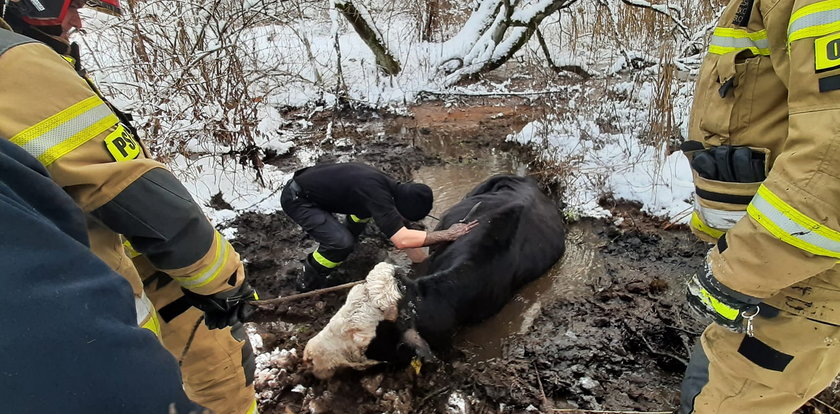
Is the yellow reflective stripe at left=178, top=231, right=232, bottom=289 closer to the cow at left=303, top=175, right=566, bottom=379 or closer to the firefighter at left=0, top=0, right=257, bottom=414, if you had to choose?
the firefighter at left=0, top=0, right=257, bottom=414

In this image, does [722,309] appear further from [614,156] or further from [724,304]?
[614,156]

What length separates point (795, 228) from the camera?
4.40 feet

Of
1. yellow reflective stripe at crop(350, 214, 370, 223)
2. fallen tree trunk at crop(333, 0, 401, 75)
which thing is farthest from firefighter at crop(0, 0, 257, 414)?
fallen tree trunk at crop(333, 0, 401, 75)

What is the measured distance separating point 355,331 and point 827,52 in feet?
8.27

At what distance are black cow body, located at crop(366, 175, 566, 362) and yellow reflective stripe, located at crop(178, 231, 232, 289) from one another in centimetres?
134

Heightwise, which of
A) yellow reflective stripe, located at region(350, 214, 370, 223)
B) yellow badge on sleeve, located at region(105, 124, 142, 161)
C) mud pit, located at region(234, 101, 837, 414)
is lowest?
mud pit, located at region(234, 101, 837, 414)

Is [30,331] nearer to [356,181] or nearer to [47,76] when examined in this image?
[47,76]

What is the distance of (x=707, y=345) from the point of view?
189 cm

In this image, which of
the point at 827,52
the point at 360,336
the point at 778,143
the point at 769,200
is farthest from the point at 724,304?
the point at 360,336

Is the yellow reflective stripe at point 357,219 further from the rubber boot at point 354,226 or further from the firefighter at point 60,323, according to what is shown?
the firefighter at point 60,323

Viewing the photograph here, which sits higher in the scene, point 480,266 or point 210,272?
point 210,272

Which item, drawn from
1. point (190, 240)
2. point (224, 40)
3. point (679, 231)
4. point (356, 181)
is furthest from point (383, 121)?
point (190, 240)

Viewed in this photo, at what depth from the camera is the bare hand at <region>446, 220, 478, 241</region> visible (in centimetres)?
369

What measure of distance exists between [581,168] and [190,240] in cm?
451
